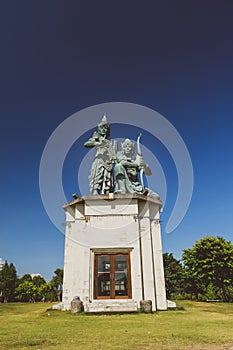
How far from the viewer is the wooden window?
1190cm

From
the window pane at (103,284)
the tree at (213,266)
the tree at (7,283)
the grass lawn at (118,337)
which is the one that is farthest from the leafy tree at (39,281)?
the grass lawn at (118,337)

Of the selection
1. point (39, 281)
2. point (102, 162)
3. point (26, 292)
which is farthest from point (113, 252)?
point (39, 281)

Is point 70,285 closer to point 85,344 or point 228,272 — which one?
point 85,344

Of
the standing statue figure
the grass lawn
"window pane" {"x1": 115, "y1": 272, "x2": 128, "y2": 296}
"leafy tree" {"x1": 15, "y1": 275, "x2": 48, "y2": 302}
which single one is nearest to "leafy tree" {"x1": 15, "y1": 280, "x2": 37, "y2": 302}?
"leafy tree" {"x1": 15, "y1": 275, "x2": 48, "y2": 302}

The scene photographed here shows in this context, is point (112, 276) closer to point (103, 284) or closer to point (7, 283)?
point (103, 284)

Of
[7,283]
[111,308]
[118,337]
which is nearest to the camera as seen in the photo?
[118,337]

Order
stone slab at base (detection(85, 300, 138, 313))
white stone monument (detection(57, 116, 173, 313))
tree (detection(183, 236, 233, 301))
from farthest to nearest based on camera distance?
tree (detection(183, 236, 233, 301)) < white stone monument (detection(57, 116, 173, 313)) < stone slab at base (detection(85, 300, 138, 313))

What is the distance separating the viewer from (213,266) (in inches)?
848

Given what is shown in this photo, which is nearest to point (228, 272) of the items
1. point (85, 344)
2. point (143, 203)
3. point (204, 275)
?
point (204, 275)

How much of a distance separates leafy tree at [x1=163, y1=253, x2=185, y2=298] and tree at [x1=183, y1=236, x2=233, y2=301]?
2.33 m

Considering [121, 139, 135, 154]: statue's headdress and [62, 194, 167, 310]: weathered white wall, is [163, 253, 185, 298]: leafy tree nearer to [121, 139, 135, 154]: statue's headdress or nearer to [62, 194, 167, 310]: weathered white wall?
[62, 194, 167, 310]: weathered white wall

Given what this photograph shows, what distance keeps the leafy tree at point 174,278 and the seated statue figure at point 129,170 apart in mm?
13629

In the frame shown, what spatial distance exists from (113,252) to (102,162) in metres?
5.60

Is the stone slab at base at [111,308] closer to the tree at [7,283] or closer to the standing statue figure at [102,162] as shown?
the standing statue figure at [102,162]
